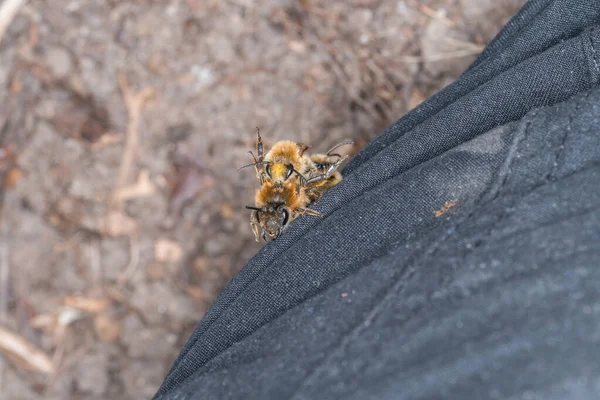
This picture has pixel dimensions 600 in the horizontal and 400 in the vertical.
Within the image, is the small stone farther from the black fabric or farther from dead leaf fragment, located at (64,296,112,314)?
the black fabric

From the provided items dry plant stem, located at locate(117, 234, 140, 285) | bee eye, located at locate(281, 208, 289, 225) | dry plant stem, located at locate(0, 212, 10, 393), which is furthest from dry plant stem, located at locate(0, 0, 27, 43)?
bee eye, located at locate(281, 208, 289, 225)

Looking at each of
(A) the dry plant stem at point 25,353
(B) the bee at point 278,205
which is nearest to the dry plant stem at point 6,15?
(A) the dry plant stem at point 25,353

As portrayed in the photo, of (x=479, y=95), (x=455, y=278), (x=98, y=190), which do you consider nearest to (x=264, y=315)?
(x=455, y=278)

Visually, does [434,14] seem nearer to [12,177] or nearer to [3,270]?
[12,177]

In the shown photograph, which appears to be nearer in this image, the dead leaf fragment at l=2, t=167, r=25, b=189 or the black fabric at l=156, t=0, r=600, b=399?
the black fabric at l=156, t=0, r=600, b=399

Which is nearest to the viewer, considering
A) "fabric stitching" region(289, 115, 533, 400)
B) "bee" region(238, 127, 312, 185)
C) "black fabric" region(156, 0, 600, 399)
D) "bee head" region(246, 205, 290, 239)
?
"black fabric" region(156, 0, 600, 399)
